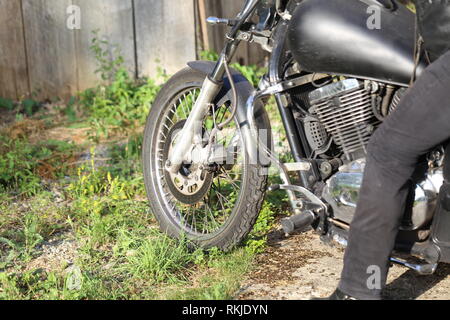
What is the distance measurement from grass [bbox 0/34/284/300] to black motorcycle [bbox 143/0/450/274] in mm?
226

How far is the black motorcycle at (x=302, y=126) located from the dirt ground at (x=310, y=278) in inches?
6.2

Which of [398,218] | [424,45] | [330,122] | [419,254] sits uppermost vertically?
[424,45]

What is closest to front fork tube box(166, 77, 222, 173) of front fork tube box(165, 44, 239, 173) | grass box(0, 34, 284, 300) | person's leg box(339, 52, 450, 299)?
front fork tube box(165, 44, 239, 173)

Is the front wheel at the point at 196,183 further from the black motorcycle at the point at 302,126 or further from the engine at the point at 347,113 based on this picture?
the engine at the point at 347,113

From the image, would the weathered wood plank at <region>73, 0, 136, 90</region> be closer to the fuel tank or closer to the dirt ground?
the dirt ground

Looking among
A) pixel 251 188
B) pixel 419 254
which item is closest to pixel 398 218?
pixel 419 254

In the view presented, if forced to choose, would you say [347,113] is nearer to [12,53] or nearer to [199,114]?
[199,114]

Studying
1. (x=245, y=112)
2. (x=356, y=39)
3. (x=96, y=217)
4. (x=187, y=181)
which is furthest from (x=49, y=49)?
(x=356, y=39)

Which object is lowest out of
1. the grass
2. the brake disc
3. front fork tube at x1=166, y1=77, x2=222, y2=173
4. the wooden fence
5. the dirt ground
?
the dirt ground

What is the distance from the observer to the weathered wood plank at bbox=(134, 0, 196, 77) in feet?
21.4

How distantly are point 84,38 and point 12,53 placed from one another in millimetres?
686

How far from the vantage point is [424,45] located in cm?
285

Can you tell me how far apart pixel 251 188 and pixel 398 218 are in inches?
35.9
